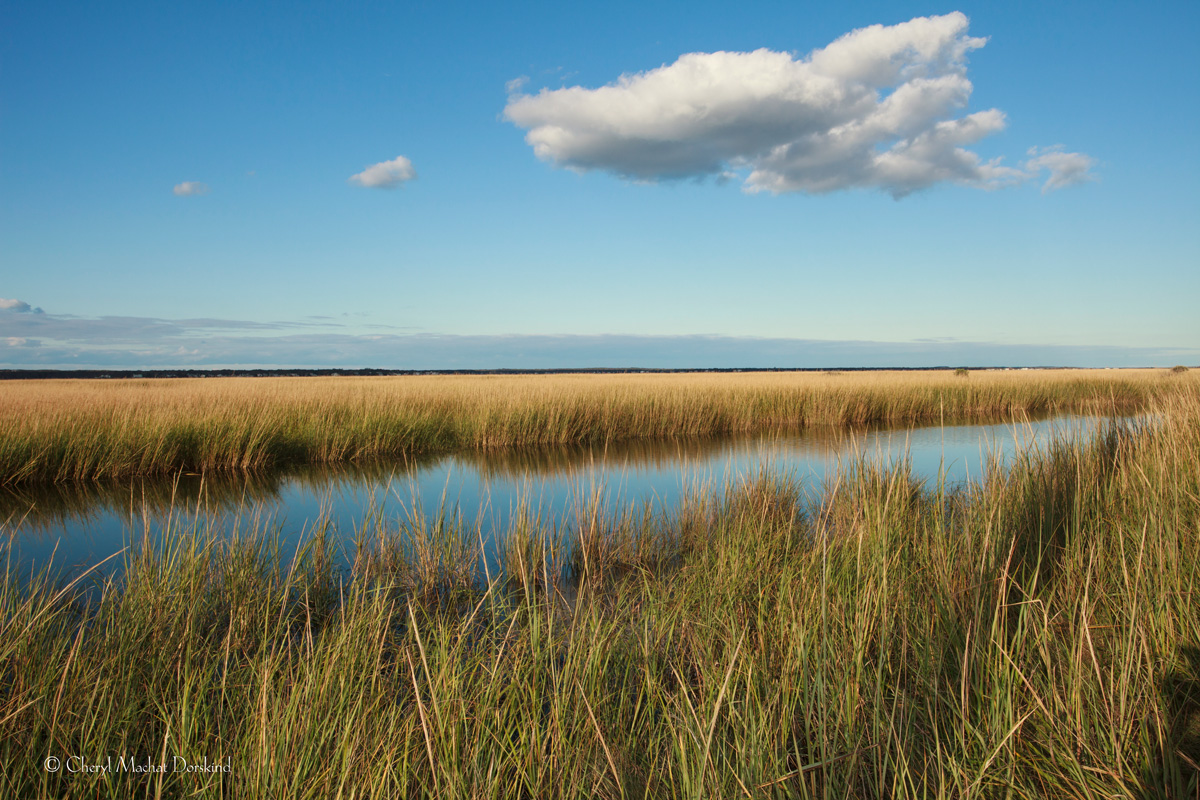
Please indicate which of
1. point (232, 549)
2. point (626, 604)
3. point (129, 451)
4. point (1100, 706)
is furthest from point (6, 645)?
point (129, 451)

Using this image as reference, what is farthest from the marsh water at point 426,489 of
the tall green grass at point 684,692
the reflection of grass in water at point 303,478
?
the tall green grass at point 684,692

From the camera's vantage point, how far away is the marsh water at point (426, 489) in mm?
4977

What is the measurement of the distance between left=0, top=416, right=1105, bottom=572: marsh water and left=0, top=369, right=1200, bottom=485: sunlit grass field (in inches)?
22.9

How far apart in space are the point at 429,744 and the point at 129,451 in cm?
973

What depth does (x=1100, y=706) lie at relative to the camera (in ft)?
5.98

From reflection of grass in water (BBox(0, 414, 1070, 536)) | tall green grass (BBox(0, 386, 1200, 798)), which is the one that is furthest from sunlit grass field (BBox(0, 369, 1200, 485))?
tall green grass (BBox(0, 386, 1200, 798))

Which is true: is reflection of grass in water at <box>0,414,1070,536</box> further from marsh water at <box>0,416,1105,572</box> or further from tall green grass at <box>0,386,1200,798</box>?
tall green grass at <box>0,386,1200,798</box>

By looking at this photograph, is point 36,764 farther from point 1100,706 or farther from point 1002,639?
point 1100,706

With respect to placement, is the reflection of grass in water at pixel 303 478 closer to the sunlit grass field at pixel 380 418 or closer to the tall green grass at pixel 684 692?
the sunlit grass field at pixel 380 418

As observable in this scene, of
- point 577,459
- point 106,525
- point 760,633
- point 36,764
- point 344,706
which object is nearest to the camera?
point 36,764

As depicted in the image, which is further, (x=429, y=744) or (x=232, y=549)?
(x=232, y=549)

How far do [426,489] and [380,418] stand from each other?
4304 millimetres

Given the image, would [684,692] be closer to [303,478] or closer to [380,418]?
[303,478]

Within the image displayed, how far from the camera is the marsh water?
4977 millimetres
